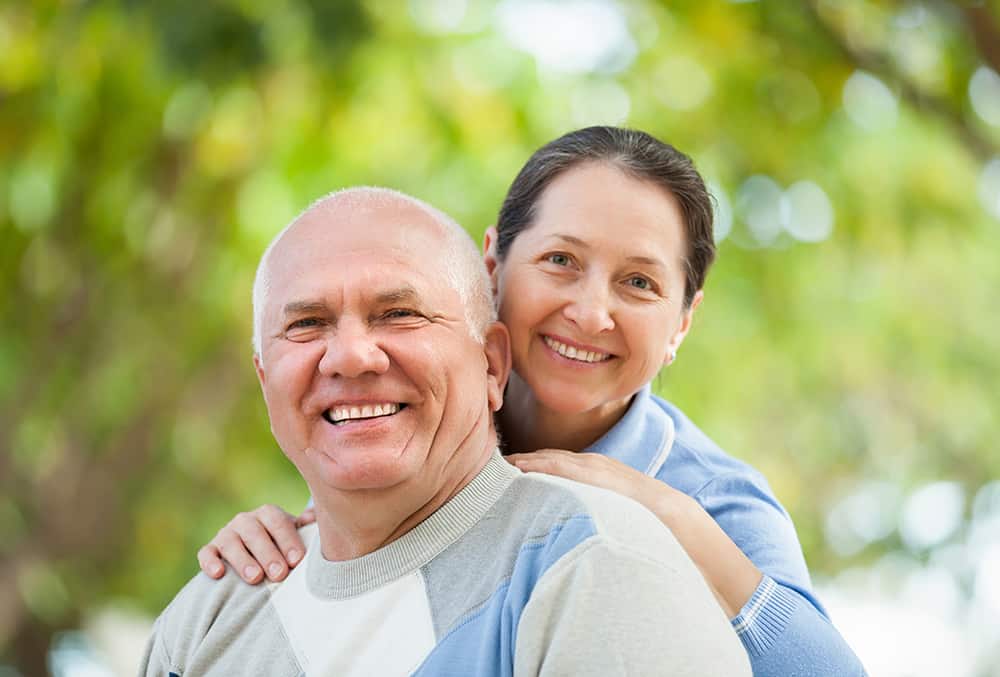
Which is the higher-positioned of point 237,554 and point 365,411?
point 365,411

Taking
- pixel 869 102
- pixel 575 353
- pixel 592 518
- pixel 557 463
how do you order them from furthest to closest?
pixel 869 102 < pixel 575 353 < pixel 557 463 < pixel 592 518

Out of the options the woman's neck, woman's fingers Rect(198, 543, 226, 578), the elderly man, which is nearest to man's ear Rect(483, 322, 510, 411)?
the elderly man

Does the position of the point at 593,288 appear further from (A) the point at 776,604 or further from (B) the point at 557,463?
(A) the point at 776,604

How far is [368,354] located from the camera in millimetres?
2195

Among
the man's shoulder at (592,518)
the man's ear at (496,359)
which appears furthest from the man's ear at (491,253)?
the man's shoulder at (592,518)

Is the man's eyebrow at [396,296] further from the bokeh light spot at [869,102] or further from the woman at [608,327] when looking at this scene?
the bokeh light spot at [869,102]

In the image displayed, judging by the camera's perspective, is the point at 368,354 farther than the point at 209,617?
No

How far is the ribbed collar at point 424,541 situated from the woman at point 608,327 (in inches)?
6.6

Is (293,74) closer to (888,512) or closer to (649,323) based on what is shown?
(649,323)

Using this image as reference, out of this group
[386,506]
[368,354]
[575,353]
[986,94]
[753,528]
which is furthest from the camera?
[986,94]

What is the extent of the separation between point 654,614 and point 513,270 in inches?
39.5

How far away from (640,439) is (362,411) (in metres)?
0.77

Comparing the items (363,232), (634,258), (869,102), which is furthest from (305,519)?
(869,102)

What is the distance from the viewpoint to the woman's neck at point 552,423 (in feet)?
9.28
